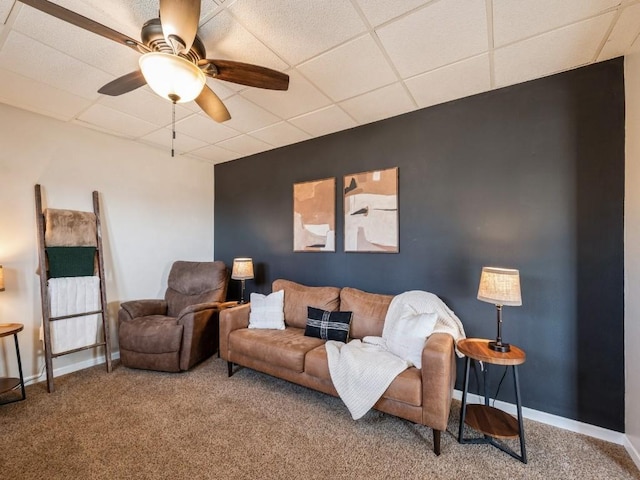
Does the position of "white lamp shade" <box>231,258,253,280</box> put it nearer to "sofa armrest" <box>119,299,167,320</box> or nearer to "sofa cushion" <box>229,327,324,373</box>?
"sofa cushion" <box>229,327,324,373</box>

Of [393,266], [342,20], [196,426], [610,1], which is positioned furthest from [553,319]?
[196,426]

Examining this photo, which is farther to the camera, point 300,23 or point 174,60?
point 300,23

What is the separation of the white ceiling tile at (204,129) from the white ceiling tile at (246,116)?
156mm

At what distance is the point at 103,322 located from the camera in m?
3.19

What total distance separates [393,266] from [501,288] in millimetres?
1120

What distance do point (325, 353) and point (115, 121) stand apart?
3.17 meters

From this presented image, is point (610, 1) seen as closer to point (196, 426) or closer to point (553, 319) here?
point (553, 319)

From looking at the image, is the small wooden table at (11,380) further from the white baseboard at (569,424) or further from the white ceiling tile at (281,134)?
the white baseboard at (569,424)

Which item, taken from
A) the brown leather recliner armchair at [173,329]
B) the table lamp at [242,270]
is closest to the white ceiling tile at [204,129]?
the table lamp at [242,270]

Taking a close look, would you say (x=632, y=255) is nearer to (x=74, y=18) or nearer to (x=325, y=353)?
(x=325, y=353)

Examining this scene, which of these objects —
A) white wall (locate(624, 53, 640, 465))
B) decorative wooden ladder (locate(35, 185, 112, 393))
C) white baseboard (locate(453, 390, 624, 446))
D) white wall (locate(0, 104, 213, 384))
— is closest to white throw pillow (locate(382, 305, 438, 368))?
white baseboard (locate(453, 390, 624, 446))

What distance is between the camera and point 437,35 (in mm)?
1800

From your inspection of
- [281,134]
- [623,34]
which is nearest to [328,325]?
[281,134]

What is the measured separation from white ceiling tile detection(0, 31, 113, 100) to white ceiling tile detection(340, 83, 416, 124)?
6.66 feet
